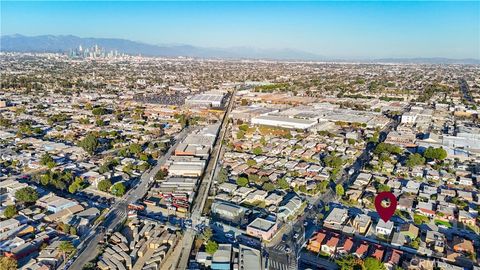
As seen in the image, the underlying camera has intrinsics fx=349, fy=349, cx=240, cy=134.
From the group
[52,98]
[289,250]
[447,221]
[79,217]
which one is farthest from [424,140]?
[52,98]

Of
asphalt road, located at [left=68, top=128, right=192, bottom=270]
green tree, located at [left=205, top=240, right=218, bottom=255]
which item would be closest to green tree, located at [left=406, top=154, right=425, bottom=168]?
green tree, located at [left=205, top=240, right=218, bottom=255]

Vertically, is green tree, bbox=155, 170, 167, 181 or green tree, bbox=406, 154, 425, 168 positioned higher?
green tree, bbox=406, 154, 425, 168

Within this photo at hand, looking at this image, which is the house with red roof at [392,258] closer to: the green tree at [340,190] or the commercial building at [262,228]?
the commercial building at [262,228]

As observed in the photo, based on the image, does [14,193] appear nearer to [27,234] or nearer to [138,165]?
[27,234]

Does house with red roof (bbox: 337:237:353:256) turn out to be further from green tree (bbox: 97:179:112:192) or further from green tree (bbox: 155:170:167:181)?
green tree (bbox: 97:179:112:192)

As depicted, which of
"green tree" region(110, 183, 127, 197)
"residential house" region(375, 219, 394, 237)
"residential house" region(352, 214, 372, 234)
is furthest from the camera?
"green tree" region(110, 183, 127, 197)

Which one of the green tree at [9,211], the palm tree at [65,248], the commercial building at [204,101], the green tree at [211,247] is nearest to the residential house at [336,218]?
the green tree at [211,247]

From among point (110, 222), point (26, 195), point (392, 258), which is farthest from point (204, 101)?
point (392, 258)
